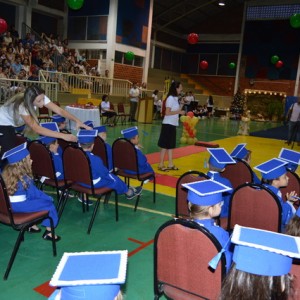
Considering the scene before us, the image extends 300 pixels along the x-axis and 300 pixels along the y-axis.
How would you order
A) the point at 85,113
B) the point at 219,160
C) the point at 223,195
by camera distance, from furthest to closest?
the point at 85,113, the point at 219,160, the point at 223,195

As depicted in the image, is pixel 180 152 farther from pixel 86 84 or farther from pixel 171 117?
pixel 86 84

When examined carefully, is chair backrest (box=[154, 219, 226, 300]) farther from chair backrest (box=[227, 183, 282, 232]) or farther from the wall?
the wall

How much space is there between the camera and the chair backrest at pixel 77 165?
3848mm

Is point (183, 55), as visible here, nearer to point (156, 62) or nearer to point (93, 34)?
point (156, 62)

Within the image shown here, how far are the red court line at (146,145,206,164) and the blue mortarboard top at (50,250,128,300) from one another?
21.2 feet

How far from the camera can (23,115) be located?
389cm

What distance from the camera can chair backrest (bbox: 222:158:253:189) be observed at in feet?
13.4

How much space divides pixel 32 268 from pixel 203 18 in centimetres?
2902

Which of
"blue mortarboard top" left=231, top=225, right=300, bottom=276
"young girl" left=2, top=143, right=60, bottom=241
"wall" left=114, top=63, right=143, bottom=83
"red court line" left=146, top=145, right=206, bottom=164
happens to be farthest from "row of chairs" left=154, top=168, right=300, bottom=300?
"wall" left=114, top=63, right=143, bottom=83

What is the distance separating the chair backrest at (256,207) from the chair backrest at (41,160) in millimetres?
2095

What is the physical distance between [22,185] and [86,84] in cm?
1417

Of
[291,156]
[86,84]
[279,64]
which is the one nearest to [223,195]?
[291,156]

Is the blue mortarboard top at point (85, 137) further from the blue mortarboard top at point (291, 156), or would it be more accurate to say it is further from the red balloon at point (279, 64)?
the red balloon at point (279, 64)

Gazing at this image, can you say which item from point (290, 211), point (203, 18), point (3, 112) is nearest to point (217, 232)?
point (290, 211)
